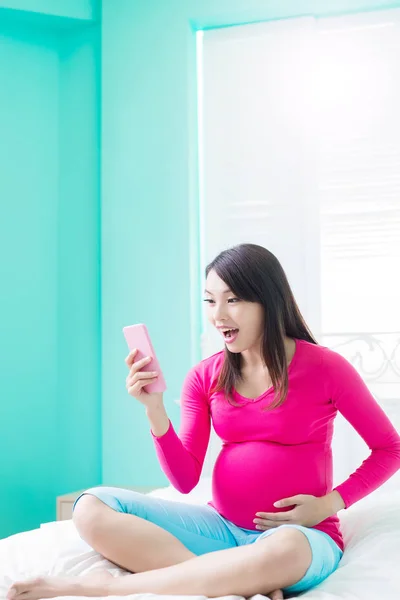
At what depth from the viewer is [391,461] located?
1.55 metres

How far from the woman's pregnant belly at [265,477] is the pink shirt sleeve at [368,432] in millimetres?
73

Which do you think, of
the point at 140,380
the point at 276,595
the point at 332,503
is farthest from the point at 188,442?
the point at 276,595

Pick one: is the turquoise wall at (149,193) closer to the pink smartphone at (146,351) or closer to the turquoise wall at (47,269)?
the turquoise wall at (47,269)

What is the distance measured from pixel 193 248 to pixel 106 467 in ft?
3.32

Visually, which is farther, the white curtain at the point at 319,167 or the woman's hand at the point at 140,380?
the white curtain at the point at 319,167

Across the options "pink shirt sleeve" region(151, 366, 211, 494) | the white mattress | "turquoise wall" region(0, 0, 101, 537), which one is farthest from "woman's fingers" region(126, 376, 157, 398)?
"turquoise wall" region(0, 0, 101, 537)

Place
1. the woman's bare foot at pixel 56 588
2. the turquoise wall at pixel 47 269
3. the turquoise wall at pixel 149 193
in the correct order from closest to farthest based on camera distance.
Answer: the woman's bare foot at pixel 56 588 → the turquoise wall at pixel 149 193 → the turquoise wall at pixel 47 269

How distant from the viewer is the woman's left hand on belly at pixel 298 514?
1434 millimetres

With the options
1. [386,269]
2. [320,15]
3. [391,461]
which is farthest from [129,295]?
[391,461]

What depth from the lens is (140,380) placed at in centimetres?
150

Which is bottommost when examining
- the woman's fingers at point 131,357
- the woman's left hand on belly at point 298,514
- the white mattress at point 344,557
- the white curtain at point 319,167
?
the white mattress at point 344,557

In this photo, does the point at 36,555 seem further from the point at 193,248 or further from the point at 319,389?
the point at 193,248

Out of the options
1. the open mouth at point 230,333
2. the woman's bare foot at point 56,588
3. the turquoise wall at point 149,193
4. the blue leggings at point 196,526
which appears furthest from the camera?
the turquoise wall at point 149,193

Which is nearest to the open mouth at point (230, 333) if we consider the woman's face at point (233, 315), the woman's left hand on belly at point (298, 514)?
the woman's face at point (233, 315)
